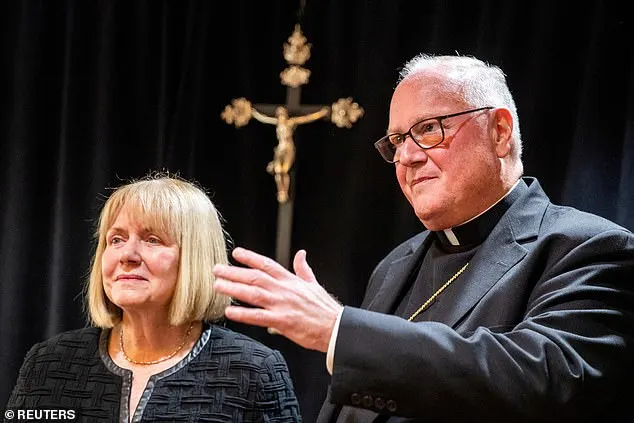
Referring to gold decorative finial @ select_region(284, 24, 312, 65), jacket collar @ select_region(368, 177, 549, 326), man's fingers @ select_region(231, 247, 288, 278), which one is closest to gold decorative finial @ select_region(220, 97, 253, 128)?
gold decorative finial @ select_region(284, 24, 312, 65)

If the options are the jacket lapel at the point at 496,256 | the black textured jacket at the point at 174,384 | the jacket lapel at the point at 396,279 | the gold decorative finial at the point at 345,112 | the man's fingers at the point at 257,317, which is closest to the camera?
the man's fingers at the point at 257,317

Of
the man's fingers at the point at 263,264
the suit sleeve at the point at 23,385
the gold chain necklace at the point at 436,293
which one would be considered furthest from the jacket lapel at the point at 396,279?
the suit sleeve at the point at 23,385

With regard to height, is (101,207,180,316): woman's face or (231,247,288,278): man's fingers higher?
(231,247,288,278): man's fingers

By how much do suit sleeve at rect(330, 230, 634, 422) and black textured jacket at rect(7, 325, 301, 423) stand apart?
1.03 m

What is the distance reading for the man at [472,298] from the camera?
1334 millimetres

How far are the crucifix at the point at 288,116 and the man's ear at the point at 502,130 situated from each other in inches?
56.6

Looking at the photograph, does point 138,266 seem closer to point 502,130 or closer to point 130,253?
point 130,253

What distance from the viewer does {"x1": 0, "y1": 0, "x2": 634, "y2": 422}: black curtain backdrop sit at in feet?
11.1

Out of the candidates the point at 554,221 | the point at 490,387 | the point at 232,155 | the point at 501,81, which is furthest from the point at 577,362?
the point at 232,155

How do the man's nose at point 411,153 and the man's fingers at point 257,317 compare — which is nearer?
the man's fingers at point 257,317

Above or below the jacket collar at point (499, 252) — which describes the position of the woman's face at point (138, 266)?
below

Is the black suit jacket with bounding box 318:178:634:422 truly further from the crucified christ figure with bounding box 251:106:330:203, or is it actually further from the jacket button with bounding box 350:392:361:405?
the crucified christ figure with bounding box 251:106:330:203

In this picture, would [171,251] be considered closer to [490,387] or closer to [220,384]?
[220,384]

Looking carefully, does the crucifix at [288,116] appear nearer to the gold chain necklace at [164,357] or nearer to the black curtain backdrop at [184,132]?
the black curtain backdrop at [184,132]
